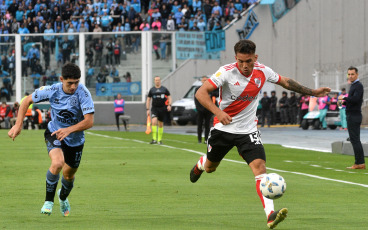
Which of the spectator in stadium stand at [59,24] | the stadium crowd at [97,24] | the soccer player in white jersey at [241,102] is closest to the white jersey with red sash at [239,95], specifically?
the soccer player in white jersey at [241,102]

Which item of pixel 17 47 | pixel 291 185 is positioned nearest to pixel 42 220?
pixel 291 185

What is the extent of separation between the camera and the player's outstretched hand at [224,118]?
31.0 ft

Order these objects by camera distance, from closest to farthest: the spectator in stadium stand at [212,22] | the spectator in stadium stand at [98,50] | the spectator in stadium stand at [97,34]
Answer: the spectator in stadium stand at [212,22], the spectator in stadium stand at [97,34], the spectator in stadium stand at [98,50]

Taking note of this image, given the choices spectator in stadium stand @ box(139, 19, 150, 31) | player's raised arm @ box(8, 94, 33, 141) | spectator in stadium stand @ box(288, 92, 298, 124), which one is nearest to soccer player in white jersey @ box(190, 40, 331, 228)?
Result: player's raised arm @ box(8, 94, 33, 141)

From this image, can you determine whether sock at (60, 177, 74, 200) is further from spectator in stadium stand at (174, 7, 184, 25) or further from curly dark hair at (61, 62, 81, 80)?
spectator in stadium stand at (174, 7, 184, 25)

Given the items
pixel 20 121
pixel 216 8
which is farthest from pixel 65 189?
pixel 216 8

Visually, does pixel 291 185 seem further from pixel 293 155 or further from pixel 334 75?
pixel 334 75

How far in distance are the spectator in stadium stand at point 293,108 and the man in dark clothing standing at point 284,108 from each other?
0.17 metres

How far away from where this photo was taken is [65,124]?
10219mm

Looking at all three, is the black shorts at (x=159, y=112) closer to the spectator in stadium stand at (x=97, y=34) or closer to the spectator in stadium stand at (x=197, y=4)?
the spectator in stadium stand at (x=197, y=4)

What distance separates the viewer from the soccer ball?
9.01 m

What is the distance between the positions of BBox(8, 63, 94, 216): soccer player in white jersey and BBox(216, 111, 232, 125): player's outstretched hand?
4.91 ft

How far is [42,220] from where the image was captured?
973 centimetres

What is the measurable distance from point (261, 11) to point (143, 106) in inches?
344
